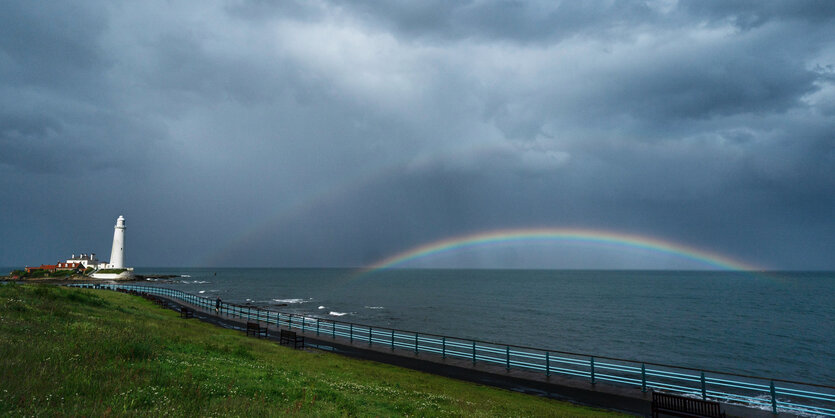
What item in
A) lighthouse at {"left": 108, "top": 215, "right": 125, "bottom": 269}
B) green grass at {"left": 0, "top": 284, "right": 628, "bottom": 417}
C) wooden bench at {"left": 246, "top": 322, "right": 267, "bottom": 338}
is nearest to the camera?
green grass at {"left": 0, "top": 284, "right": 628, "bottom": 417}

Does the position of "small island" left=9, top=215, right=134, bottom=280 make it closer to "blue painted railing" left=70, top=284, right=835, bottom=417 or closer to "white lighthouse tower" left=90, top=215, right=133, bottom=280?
"white lighthouse tower" left=90, top=215, right=133, bottom=280

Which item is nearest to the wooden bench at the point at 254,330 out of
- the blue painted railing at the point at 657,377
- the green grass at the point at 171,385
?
the blue painted railing at the point at 657,377

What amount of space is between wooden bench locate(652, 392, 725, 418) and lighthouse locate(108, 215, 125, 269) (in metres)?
142

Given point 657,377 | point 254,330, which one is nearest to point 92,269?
point 254,330

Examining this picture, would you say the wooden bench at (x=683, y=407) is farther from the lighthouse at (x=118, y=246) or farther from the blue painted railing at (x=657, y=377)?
the lighthouse at (x=118, y=246)

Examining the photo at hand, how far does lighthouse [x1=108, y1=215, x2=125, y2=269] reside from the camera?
12181 cm

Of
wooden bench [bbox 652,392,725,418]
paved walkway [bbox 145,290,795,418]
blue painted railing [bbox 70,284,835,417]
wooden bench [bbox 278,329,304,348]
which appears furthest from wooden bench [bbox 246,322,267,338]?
wooden bench [bbox 652,392,725,418]

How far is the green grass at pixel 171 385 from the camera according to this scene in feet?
22.4

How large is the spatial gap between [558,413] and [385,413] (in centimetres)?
645

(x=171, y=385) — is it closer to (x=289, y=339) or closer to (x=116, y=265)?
(x=289, y=339)

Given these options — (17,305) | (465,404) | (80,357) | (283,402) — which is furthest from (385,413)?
(17,305)

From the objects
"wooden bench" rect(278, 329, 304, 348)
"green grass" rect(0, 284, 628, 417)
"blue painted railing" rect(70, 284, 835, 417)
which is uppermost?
"green grass" rect(0, 284, 628, 417)

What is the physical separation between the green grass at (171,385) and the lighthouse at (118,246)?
124292mm

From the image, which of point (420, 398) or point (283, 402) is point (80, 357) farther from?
point (420, 398)
